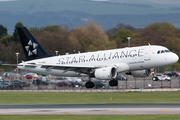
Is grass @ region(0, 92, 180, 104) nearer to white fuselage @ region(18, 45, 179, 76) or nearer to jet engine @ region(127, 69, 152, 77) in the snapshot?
jet engine @ region(127, 69, 152, 77)

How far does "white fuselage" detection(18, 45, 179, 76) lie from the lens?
43.2 m

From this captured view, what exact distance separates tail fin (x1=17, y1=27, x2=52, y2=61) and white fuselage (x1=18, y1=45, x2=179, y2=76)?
105 centimetres

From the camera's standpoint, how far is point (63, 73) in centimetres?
4947

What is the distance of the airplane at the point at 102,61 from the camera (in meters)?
43.3

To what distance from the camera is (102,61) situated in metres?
46.0

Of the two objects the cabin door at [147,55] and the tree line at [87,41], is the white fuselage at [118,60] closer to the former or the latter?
the cabin door at [147,55]

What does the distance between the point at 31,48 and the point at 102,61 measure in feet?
36.8

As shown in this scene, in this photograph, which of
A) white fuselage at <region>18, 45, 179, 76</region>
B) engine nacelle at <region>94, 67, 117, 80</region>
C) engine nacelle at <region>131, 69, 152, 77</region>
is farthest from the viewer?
engine nacelle at <region>131, 69, 152, 77</region>

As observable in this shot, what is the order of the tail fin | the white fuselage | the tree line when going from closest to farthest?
the white fuselage
the tail fin
the tree line

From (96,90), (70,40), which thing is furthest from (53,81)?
(70,40)

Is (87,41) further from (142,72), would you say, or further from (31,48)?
(142,72)
